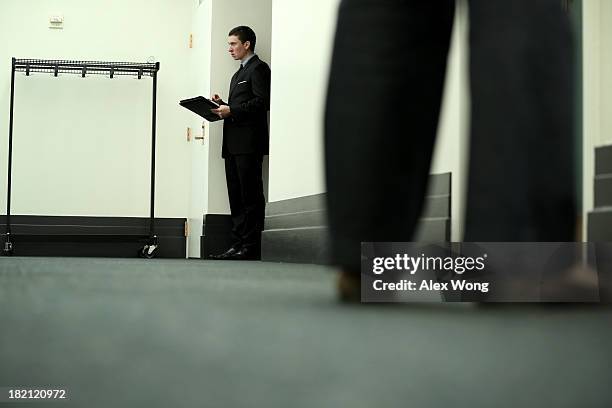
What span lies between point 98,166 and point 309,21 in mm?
2625

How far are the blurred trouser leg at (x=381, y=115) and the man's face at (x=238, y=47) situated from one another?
3021mm

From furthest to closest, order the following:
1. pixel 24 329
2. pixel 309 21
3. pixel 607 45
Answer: pixel 309 21
pixel 607 45
pixel 24 329

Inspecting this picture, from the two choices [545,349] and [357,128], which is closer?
[545,349]

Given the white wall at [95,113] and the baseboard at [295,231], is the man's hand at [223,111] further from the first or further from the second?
the white wall at [95,113]

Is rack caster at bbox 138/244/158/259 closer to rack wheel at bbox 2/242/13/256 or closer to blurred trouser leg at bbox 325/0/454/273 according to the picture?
rack wheel at bbox 2/242/13/256

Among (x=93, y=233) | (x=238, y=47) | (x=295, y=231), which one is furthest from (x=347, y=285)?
(x=93, y=233)

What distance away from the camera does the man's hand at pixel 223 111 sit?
133 inches

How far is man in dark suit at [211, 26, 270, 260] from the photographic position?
11.1 feet

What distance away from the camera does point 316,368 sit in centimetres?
28

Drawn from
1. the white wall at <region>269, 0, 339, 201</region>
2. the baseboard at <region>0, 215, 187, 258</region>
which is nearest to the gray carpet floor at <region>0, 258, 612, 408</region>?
the white wall at <region>269, 0, 339, 201</region>

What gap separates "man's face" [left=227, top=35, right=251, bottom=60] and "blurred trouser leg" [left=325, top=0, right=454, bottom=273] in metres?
3.02

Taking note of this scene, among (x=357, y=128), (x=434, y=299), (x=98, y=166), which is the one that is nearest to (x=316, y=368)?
(x=434, y=299)

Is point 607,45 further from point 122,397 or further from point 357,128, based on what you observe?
point 122,397

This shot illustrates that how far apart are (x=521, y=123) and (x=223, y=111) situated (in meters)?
2.91
